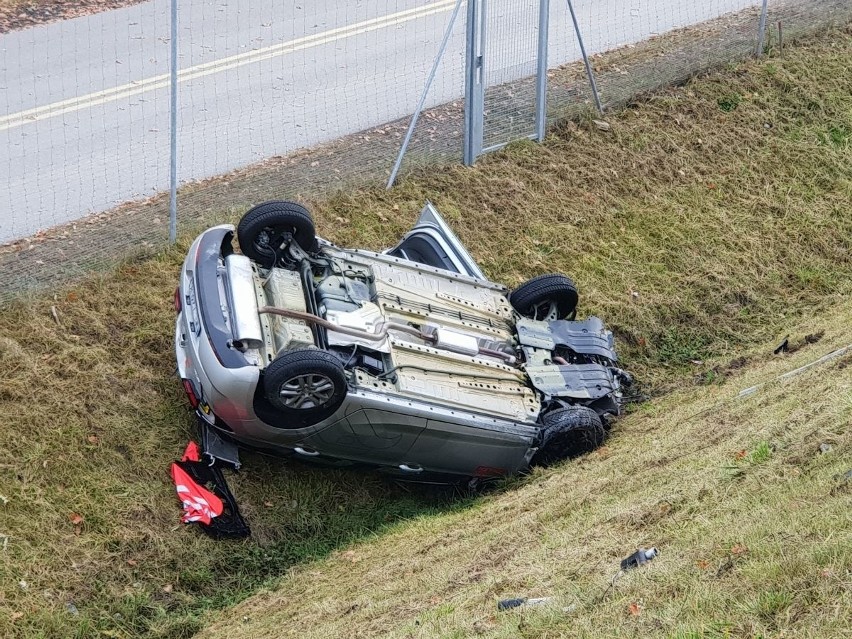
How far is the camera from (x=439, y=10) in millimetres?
14555

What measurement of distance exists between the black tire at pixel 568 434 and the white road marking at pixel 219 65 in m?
6.80

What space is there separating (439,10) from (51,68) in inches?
204

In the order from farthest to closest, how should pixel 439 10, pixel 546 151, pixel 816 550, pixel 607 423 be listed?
pixel 439 10
pixel 546 151
pixel 607 423
pixel 816 550

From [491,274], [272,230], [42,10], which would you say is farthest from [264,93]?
[272,230]

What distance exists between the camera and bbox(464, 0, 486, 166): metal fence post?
11094 millimetres

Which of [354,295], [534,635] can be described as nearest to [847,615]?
[534,635]

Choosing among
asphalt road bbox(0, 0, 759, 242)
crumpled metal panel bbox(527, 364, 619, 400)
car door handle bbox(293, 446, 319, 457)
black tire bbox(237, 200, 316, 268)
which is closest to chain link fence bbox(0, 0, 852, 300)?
asphalt road bbox(0, 0, 759, 242)

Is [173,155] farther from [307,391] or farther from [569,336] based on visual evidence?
[569,336]

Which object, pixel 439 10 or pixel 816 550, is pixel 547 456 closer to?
pixel 816 550

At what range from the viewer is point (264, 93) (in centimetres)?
1258

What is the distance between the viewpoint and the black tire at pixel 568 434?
8195 mm

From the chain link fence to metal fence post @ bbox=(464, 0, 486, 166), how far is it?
0.21 meters

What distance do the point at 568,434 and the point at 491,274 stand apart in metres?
2.94

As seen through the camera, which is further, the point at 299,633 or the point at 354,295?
the point at 354,295
